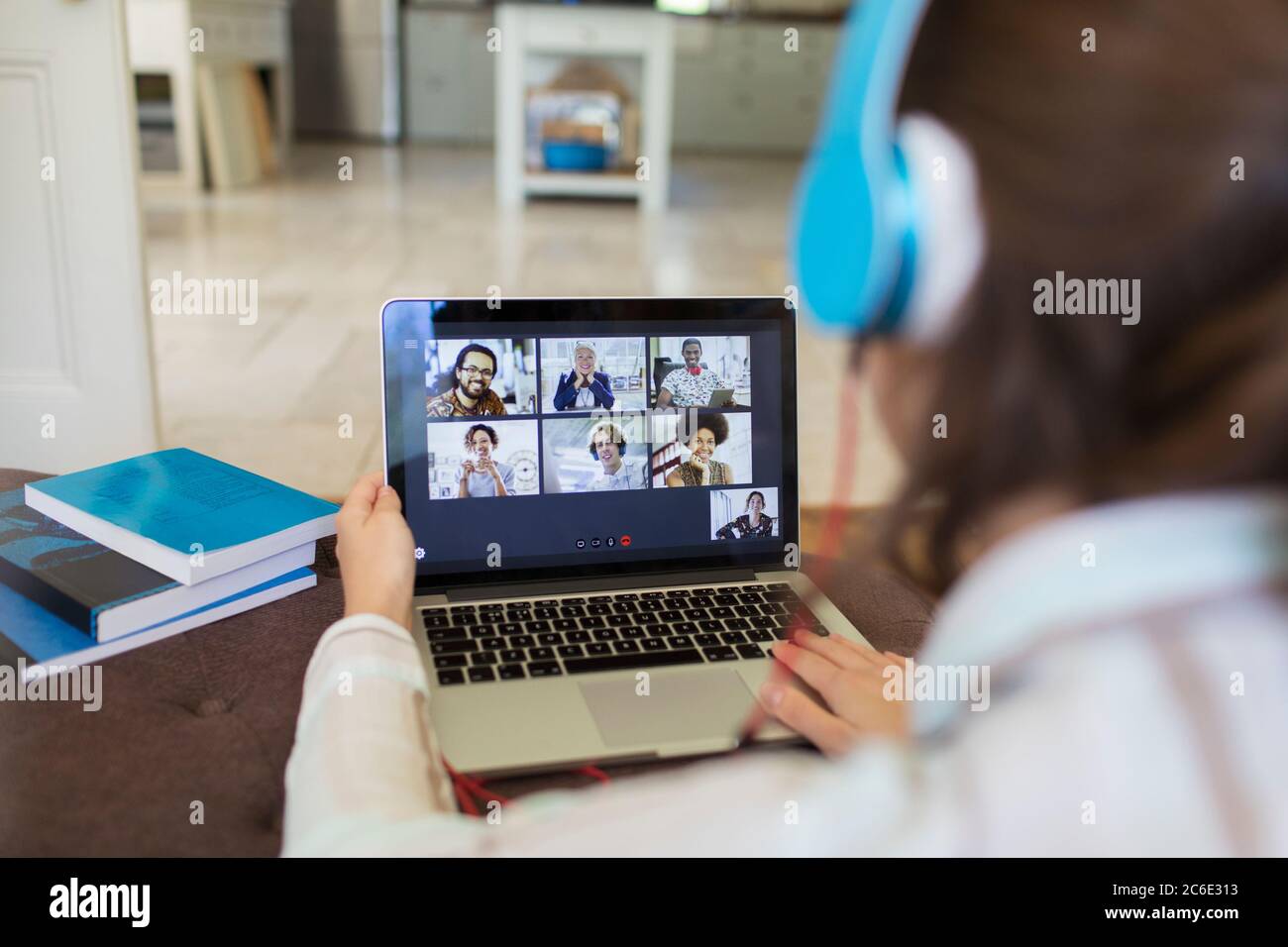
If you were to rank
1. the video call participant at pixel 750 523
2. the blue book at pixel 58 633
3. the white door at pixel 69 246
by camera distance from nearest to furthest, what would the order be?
the blue book at pixel 58 633 < the video call participant at pixel 750 523 < the white door at pixel 69 246

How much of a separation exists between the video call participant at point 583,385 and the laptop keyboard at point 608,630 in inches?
6.3

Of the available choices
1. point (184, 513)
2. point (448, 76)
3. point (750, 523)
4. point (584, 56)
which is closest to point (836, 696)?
point (750, 523)

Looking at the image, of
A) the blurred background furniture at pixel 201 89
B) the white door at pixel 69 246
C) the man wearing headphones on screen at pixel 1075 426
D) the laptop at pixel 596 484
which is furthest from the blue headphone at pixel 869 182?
the blurred background furniture at pixel 201 89

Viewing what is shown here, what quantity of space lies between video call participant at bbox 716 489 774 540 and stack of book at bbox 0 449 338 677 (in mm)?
334

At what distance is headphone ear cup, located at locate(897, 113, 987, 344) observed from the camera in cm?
39

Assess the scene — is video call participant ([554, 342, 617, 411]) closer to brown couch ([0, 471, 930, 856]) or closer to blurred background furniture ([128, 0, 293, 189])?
brown couch ([0, 471, 930, 856])

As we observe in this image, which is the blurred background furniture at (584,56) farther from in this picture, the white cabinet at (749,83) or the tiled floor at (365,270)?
the white cabinet at (749,83)

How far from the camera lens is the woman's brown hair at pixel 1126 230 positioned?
13.9 inches

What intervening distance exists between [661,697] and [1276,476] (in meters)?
0.48

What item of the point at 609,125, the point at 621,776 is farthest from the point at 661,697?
the point at 609,125

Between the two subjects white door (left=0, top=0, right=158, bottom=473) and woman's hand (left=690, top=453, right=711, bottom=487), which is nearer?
A: woman's hand (left=690, top=453, right=711, bottom=487)

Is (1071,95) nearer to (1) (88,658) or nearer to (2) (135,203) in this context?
(1) (88,658)

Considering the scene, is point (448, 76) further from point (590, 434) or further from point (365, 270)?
point (590, 434)

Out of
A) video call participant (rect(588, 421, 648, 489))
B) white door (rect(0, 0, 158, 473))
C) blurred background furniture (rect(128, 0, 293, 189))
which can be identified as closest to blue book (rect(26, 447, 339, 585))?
video call participant (rect(588, 421, 648, 489))
